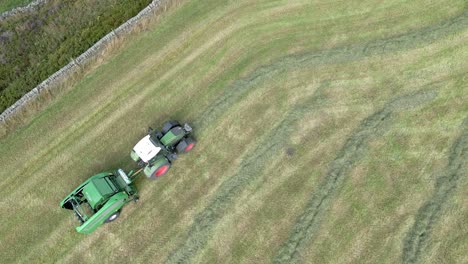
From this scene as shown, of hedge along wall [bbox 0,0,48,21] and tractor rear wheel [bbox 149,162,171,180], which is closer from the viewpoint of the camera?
tractor rear wheel [bbox 149,162,171,180]

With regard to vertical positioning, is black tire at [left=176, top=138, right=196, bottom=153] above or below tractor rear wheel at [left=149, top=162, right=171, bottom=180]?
above

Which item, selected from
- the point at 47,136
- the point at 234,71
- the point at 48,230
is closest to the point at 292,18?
the point at 234,71

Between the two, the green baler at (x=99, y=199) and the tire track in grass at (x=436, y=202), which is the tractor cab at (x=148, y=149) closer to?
the green baler at (x=99, y=199)

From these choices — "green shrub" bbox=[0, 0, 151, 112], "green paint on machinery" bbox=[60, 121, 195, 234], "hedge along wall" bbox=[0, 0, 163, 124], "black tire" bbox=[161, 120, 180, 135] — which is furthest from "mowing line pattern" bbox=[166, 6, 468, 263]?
"green shrub" bbox=[0, 0, 151, 112]

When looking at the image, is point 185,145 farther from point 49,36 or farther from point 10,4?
point 10,4

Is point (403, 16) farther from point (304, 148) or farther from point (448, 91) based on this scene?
point (304, 148)

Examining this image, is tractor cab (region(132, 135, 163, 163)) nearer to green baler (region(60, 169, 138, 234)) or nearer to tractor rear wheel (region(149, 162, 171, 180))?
tractor rear wheel (region(149, 162, 171, 180))
